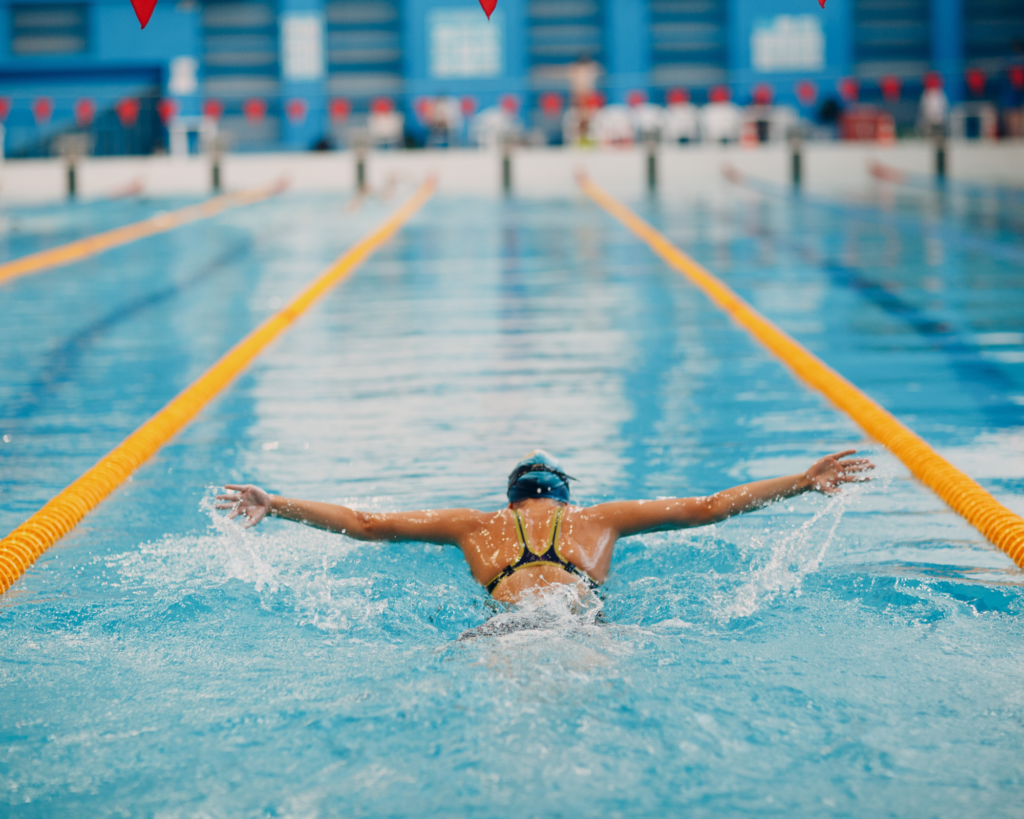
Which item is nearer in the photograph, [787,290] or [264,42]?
[787,290]

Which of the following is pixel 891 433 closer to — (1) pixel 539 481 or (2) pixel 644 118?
(1) pixel 539 481

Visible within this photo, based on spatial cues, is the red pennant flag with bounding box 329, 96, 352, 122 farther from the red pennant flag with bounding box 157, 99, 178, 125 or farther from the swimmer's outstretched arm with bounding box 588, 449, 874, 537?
the swimmer's outstretched arm with bounding box 588, 449, 874, 537

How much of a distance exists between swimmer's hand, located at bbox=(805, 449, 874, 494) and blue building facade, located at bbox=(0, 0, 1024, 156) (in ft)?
74.3

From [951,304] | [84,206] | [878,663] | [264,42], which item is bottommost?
[878,663]

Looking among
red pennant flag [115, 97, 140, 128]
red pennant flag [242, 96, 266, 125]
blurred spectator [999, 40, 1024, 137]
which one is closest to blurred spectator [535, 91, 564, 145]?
red pennant flag [242, 96, 266, 125]

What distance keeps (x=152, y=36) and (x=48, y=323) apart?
18.4m

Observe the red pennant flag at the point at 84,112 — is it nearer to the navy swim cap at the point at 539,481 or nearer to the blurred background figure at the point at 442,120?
the blurred background figure at the point at 442,120

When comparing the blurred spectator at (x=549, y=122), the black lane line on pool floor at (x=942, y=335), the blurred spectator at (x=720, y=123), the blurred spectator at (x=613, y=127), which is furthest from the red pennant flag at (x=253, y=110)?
the black lane line on pool floor at (x=942, y=335)

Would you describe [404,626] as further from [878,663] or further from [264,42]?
[264,42]

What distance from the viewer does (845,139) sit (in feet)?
80.1

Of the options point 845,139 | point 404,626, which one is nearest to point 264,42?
point 845,139

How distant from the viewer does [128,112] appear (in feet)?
77.4

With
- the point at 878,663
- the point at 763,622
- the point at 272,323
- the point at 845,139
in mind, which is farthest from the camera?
the point at 845,139

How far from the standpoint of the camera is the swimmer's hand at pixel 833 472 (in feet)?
11.7
